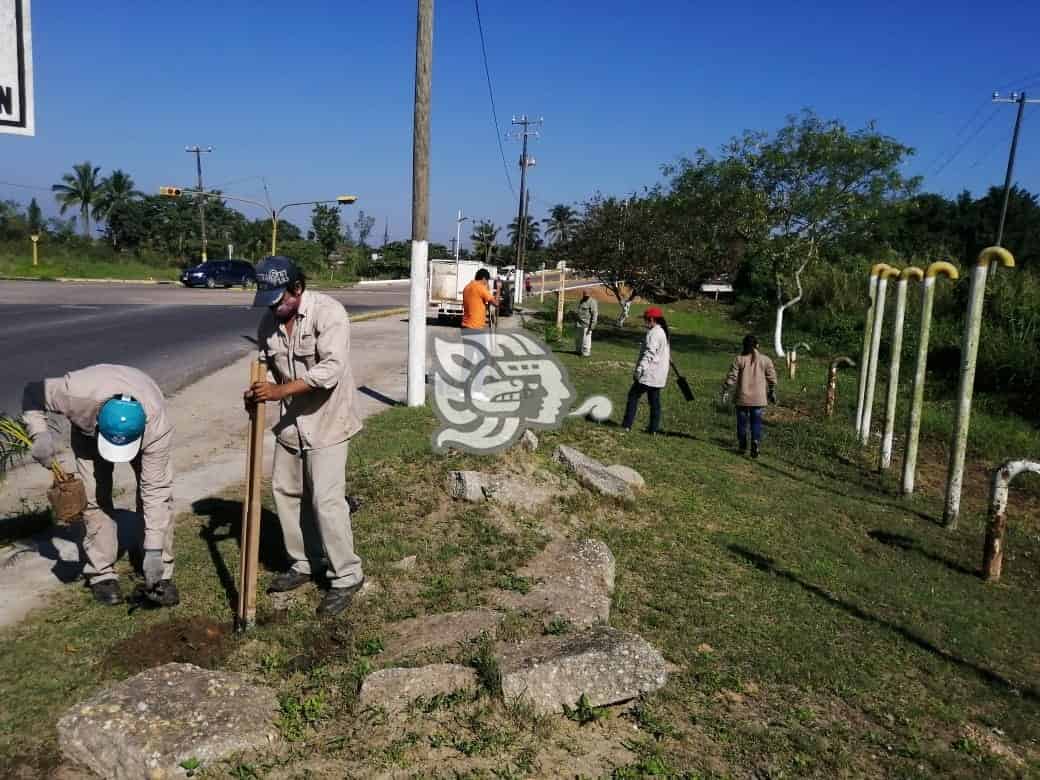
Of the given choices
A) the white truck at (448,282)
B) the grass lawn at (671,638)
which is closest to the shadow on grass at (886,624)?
the grass lawn at (671,638)

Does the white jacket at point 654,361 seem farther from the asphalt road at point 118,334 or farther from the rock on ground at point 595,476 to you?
the asphalt road at point 118,334

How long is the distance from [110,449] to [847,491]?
23.4 feet

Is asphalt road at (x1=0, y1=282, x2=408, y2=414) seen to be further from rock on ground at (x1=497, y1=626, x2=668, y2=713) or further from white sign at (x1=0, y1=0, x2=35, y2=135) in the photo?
rock on ground at (x1=497, y1=626, x2=668, y2=713)

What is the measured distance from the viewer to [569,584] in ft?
15.3

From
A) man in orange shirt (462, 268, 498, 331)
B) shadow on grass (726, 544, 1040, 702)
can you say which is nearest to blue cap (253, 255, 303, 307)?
shadow on grass (726, 544, 1040, 702)

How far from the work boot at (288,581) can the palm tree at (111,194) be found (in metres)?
63.6

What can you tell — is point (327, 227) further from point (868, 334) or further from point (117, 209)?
point (868, 334)

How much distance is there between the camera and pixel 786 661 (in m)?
4.14

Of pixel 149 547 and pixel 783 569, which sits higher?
pixel 149 547

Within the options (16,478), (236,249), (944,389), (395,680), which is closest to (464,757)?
(395,680)

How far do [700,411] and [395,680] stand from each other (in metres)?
9.30

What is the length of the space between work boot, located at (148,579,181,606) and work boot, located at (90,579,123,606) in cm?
25

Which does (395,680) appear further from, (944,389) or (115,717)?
(944,389)

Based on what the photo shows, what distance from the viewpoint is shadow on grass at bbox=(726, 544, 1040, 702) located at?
14.3 ft
